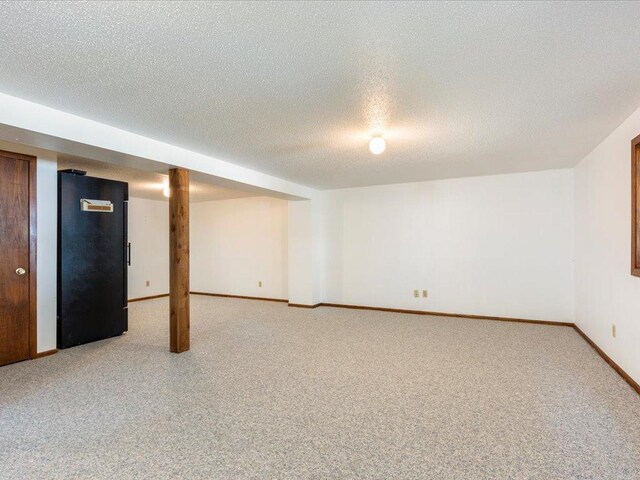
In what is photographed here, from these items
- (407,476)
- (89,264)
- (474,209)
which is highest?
(474,209)

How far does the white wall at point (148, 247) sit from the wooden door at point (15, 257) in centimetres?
360

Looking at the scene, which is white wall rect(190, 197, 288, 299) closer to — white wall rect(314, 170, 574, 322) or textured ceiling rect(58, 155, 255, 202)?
textured ceiling rect(58, 155, 255, 202)

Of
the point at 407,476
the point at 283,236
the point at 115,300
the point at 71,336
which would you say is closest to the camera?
the point at 407,476

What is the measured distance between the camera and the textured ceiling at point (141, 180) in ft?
15.2

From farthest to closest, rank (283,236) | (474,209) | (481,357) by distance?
(283,236) → (474,209) → (481,357)

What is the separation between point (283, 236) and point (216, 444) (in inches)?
207

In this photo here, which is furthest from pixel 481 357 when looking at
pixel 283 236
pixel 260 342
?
pixel 283 236

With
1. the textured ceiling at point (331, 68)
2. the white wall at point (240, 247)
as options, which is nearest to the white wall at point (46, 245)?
the textured ceiling at point (331, 68)

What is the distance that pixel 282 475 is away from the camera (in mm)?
1833

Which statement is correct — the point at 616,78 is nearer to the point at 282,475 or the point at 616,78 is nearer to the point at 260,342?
the point at 282,475

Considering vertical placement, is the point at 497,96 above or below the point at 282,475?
above

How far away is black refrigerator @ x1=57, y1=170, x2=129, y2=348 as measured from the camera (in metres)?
4.11

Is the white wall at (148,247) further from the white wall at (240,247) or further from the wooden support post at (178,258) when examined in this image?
the wooden support post at (178,258)

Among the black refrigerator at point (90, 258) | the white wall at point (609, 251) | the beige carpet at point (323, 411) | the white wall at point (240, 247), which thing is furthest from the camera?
the white wall at point (240, 247)
